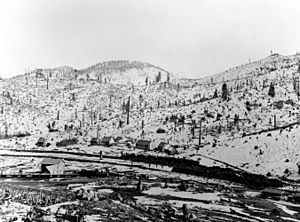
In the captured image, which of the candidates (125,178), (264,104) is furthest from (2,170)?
(264,104)

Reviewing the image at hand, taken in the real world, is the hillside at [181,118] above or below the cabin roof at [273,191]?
above

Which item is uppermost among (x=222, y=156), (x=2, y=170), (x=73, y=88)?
(x=73, y=88)

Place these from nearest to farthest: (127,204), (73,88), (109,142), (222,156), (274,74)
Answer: (127,204)
(222,156)
(109,142)
(274,74)
(73,88)

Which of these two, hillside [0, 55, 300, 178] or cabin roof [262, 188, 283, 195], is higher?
hillside [0, 55, 300, 178]

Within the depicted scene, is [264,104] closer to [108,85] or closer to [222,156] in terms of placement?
[222,156]

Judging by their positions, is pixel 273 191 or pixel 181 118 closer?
pixel 273 191

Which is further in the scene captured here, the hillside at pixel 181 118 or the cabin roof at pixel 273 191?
the hillside at pixel 181 118

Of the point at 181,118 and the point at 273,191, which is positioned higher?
the point at 181,118

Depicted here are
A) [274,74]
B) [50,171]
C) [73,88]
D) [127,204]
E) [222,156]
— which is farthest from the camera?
[73,88]
